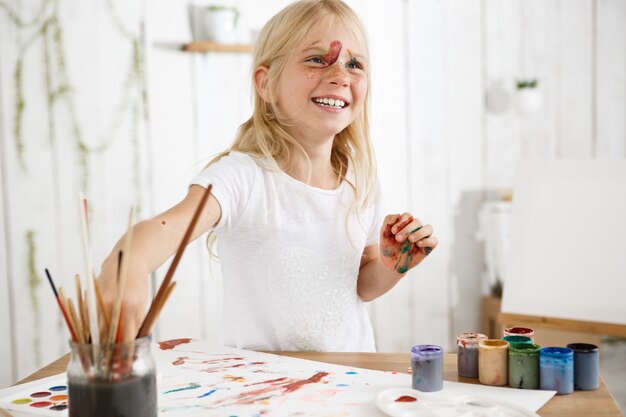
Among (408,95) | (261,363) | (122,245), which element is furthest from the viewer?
(408,95)

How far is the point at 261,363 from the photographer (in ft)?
3.56

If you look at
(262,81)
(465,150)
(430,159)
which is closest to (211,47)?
(430,159)

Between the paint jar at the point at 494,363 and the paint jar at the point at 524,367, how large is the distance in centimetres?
1

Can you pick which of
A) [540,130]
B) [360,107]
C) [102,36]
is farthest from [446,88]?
[360,107]

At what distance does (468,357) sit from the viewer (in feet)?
3.26

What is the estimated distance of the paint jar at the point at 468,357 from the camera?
990 mm

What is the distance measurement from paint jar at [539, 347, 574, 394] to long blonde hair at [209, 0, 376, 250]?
589 mm

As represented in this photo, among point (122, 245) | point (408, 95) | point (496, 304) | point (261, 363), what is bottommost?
point (496, 304)

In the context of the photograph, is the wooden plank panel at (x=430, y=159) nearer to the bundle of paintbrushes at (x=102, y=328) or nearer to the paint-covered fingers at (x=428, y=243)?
the paint-covered fingers at (x=428, y=243)

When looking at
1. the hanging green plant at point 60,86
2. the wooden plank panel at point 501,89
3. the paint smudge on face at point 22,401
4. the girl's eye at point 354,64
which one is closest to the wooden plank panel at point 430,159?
the wooden plank panel at point 501,89

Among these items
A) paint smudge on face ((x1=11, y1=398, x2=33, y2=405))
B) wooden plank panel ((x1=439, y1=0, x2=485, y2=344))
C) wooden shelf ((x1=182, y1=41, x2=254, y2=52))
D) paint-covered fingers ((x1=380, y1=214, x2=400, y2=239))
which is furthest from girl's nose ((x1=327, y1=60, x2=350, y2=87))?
wooden plank panel ((x1=439, y1=0, x2=485, y2=344))

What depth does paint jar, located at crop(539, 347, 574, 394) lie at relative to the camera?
917 mm

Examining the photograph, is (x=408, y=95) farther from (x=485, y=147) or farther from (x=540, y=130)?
(x=540, y=130)

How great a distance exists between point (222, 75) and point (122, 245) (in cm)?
193
